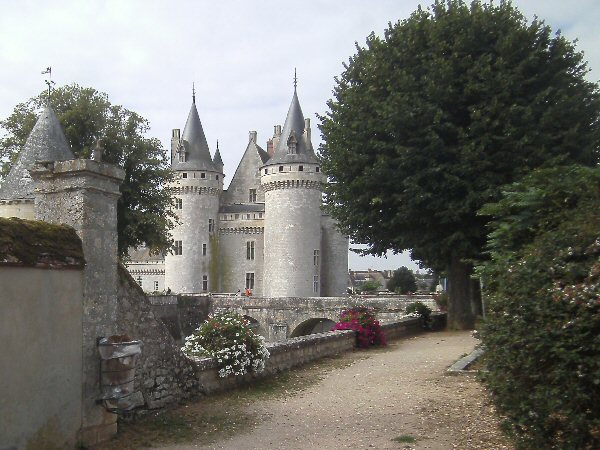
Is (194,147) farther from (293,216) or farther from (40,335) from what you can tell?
(40,335)

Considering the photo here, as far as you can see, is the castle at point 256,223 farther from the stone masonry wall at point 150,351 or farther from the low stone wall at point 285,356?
the stone masonry wall at point 150,351

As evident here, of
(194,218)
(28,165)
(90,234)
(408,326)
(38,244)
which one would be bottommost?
(408,326)

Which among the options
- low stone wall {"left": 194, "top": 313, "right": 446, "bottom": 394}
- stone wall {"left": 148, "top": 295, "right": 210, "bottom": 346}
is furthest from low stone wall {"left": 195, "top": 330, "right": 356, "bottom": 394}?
stone wall {"left": 148, "top": 295, "right": 210, "bottom": 346}

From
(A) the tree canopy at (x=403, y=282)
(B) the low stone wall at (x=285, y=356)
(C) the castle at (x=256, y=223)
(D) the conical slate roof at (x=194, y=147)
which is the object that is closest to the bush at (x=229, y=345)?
(B) the low stone wall at (x=285, y=356)

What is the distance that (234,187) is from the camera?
48438mm

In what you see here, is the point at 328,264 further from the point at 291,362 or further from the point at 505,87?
the point at 291,362

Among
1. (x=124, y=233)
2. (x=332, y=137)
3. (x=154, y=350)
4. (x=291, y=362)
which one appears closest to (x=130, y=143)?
→ (x=124, y=233)

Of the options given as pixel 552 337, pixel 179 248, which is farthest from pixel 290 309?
pixel 552 337

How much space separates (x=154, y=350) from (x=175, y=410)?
31.4 inches

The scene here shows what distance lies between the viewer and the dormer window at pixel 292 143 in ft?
136

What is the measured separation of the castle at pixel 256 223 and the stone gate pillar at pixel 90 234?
111 ft

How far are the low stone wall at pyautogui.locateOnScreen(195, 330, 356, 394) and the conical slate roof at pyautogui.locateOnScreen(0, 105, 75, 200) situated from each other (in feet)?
26.2

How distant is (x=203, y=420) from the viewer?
648 centimetres

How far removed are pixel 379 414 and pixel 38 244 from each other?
4299mm
